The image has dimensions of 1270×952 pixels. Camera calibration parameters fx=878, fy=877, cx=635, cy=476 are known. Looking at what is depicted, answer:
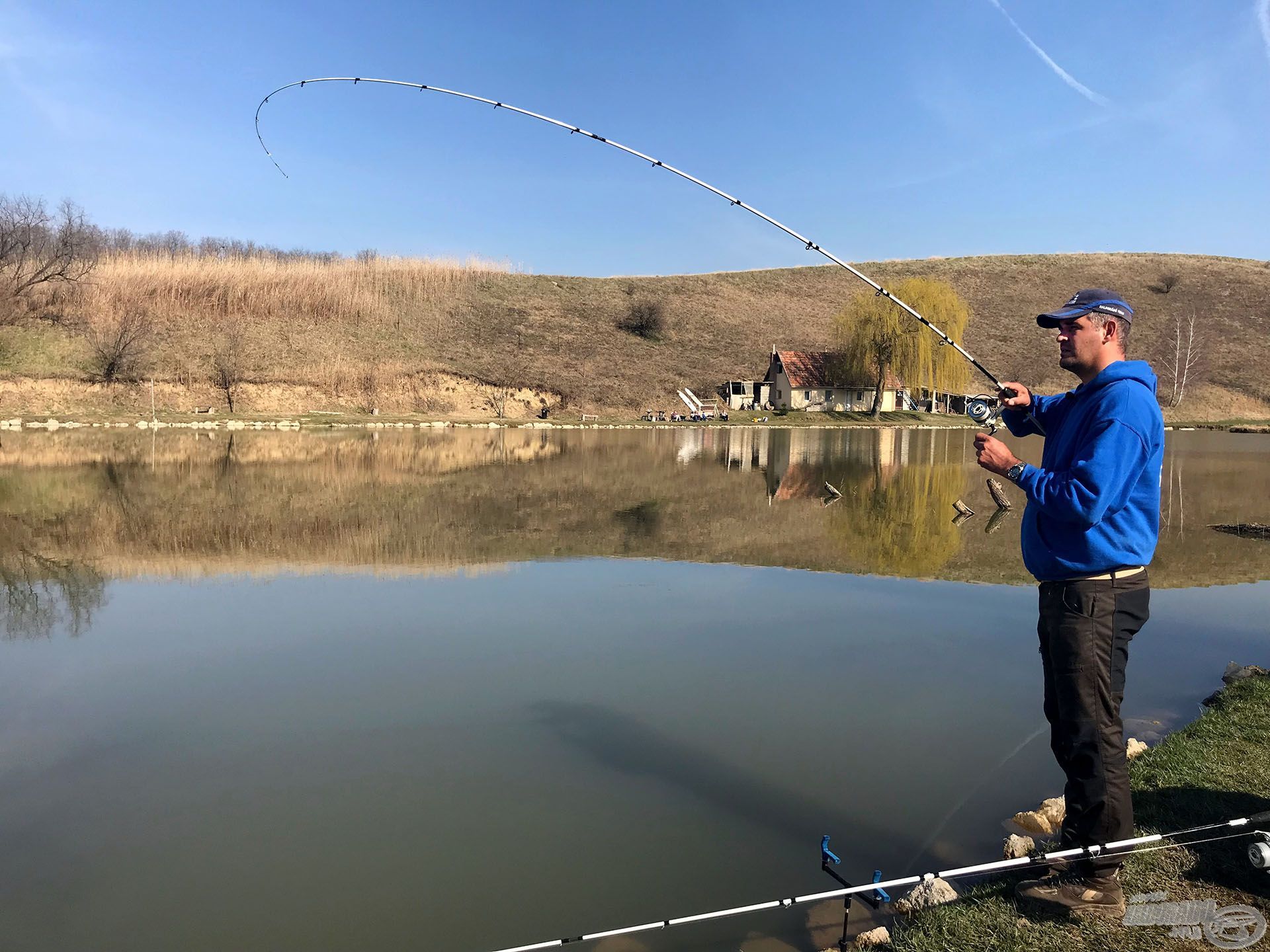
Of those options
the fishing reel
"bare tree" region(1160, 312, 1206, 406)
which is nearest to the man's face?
the fishing reel

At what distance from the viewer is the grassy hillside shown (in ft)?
195

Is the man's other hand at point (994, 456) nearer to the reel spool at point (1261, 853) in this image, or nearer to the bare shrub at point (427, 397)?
the reel spool at point (1261, 853)

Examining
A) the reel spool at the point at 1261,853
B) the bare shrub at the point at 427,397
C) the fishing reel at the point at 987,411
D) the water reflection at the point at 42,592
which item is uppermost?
the bare shrub at the point at 427,397

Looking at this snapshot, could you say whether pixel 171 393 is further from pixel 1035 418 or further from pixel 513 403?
pixel 1035 418

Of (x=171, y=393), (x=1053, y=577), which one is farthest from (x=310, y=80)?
(x=171, y=393)

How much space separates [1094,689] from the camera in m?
3.84

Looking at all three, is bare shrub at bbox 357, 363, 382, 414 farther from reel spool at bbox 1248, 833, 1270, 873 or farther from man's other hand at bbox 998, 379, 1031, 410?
reel spool at bbox 1248, 833, 1270, 873

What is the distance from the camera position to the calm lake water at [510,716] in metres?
4.38

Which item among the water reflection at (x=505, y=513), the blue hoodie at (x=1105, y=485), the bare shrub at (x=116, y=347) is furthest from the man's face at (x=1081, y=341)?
the bare shrub at (x=116, y=347)

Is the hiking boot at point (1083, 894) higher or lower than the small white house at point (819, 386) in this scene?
lower

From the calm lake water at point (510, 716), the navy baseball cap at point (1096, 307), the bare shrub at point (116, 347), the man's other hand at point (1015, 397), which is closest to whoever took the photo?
the navy baseball cap at point (1096, 307)

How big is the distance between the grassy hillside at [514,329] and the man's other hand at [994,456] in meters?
57.5

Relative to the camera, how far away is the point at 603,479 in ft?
78.5

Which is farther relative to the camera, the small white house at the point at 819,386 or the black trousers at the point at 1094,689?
the small white house at the point at 819,386
